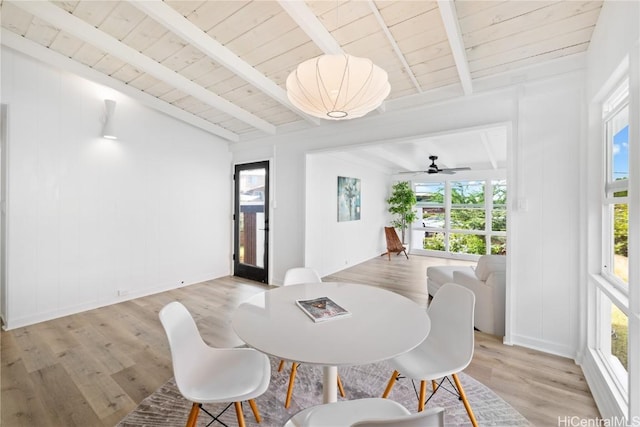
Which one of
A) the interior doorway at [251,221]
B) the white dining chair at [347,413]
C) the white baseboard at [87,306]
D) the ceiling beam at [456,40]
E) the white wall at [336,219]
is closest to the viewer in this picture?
the white dining chair at [347,413]

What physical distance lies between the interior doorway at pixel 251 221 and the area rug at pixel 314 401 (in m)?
2.74

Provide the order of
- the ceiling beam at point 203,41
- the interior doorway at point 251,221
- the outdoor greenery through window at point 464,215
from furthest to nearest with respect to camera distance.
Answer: the outdoor greenery through window at point 464,215
the interior doorway at point 251,221
the ceiling beam at point 203,41

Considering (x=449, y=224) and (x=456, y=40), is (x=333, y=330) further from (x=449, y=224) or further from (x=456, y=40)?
(x=449, y=224)

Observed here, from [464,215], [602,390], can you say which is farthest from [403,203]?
[602,390]

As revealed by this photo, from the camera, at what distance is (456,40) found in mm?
2119

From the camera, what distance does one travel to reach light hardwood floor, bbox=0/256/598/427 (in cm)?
180

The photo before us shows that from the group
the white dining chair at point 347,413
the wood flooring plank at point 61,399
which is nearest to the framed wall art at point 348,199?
the wood flooring plank at point 61,399

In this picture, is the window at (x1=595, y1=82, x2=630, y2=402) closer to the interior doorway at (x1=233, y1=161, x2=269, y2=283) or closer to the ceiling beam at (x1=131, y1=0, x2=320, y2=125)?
the ceiling beam at (x1=131, y1=0, x2=320, y2=125)

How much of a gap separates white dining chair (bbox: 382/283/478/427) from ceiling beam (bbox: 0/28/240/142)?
4168 millimetres

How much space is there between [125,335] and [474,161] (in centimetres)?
735

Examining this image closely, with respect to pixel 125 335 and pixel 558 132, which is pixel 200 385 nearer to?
pixel 125 335

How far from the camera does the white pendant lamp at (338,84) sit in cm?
153

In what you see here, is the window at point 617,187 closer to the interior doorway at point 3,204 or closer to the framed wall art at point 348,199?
the framed wall art at point 348,199

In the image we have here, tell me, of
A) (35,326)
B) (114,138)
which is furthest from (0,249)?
(114,138)
